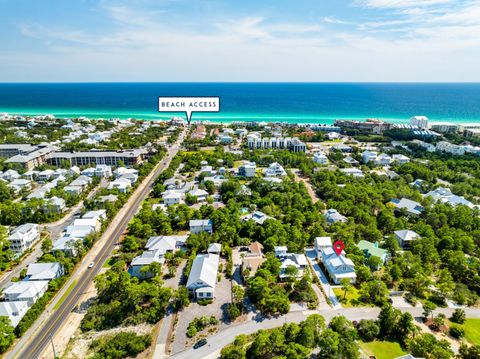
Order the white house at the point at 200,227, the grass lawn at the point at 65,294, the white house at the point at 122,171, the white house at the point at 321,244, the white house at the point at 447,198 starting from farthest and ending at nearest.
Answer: the white house at the point at 122,171 → the white house at the point at 447,198 → the white house at the point at 200,227 → the white house at the point at 321,244 → the grass lawn at the point at 65,294

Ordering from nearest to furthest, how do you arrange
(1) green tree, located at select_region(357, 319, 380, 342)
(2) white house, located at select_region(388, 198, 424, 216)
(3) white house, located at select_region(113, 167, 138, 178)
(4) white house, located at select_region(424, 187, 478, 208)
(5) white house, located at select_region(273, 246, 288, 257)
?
(1) green tree, located at select_region(357, 319, 380, 342), (5) white house, located at select_region(273, 246, 288, 257), (2) white house, located at select_region(388, 198, 424, 216), (4) white house, located at select_region(424, 187, 478, 208), (3) white house, located at select_region(113, 167, 138, 178)

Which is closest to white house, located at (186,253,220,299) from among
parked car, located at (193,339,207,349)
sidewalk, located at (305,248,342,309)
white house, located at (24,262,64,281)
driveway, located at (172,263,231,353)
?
driveway, located at (172,263,231,353)

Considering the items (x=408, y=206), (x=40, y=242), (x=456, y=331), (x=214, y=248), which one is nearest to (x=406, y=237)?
(x=408, y=206)

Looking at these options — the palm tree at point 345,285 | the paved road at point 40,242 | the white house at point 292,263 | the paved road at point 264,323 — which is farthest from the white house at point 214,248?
the paved road at point 40,242

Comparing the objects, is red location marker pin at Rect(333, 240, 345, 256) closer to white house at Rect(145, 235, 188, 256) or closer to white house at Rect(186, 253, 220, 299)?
white house at Rect(186, 253, 220, 299)

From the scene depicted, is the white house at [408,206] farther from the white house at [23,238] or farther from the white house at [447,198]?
the white house at [23,238]

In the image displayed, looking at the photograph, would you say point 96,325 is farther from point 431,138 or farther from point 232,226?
point 431,138

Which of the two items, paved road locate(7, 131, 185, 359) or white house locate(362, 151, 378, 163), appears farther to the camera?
white house locate(362, 151, 378, 163)
